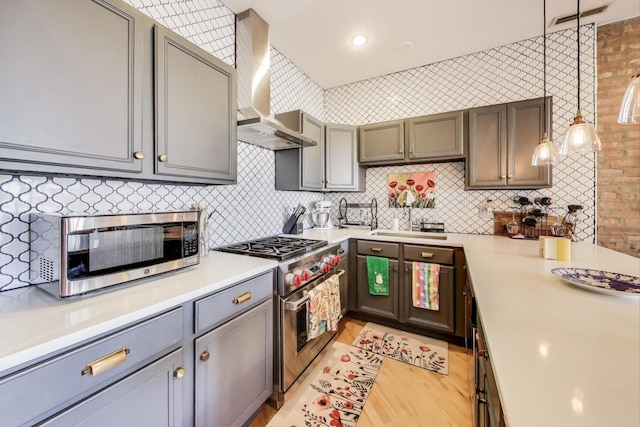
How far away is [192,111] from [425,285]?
2350 millimetres

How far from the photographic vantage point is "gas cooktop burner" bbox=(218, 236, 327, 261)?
5.83 ft

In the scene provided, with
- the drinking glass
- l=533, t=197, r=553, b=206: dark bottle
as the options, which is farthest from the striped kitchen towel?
l=533, t=197, r=553, b=206: dark bottle

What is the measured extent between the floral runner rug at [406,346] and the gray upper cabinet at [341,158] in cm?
160

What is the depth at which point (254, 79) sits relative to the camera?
2.16 m

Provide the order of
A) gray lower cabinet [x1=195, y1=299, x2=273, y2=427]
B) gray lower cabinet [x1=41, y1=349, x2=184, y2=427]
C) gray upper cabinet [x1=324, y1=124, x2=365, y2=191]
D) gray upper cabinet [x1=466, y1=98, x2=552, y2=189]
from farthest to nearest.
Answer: gray upper cabinet [x1=324, y1=124, x2=365, y2=191]
gray upper cabinet [x1=466, y1=98, x2=552, y2=189]
gray lower cabinet [x1=195, y1=299, x2=273, y2=427]
gray lower cabinet [x1=41, y1=349, x2=184, y2=427]

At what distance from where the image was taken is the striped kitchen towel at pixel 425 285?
2.41 m

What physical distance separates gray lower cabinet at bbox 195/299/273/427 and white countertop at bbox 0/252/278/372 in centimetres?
24

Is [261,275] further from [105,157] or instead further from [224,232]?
[105,157]

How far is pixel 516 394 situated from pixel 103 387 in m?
1.18

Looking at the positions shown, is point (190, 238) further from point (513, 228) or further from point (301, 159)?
point (513, 228)

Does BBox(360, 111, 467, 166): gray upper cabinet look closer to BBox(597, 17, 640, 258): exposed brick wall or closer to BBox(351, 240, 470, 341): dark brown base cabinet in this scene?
BBox(351, 240, 470, 341): dark brown base cabinet

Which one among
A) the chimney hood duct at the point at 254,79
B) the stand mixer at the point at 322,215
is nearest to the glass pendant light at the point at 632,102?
the chimney hood duct at the point at 254,79

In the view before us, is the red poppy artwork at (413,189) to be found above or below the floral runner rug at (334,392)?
above

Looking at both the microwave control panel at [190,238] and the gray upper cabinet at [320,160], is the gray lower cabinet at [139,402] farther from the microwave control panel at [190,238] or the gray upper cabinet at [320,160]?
the gray upper cabinet at [320,160]
